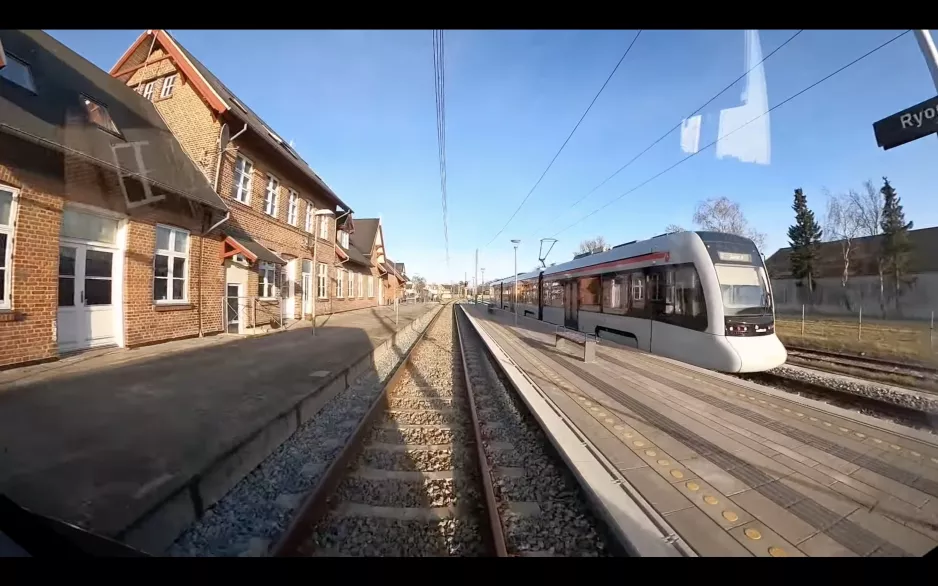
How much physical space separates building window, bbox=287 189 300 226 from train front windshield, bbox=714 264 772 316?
52.6 feet

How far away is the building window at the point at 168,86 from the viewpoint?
1055 cm

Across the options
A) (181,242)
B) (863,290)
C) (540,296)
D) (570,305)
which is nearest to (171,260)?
(181,242)

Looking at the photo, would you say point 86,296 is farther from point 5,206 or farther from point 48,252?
point 5,206

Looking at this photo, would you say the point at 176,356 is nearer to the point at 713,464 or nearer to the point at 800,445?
the point at 713,464

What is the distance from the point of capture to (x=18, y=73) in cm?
519

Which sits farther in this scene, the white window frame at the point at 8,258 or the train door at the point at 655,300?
the train door at the point at 655,300

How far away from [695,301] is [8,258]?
1219 cm

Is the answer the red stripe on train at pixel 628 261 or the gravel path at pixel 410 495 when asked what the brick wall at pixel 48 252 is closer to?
the gravel path at pixel 410 495

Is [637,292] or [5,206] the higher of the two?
[5,206]

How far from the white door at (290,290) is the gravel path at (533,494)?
513 inches

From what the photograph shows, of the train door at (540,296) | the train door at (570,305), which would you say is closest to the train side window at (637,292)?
the train door at (570,305)

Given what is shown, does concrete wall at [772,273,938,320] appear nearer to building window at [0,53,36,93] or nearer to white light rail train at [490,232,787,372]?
white light rail train at [490,232,787,372]

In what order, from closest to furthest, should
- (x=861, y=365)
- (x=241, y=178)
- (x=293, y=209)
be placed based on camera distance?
1. (x=861, y=365)
2. (x=241, y=178)
3. (x=293, y=209)
